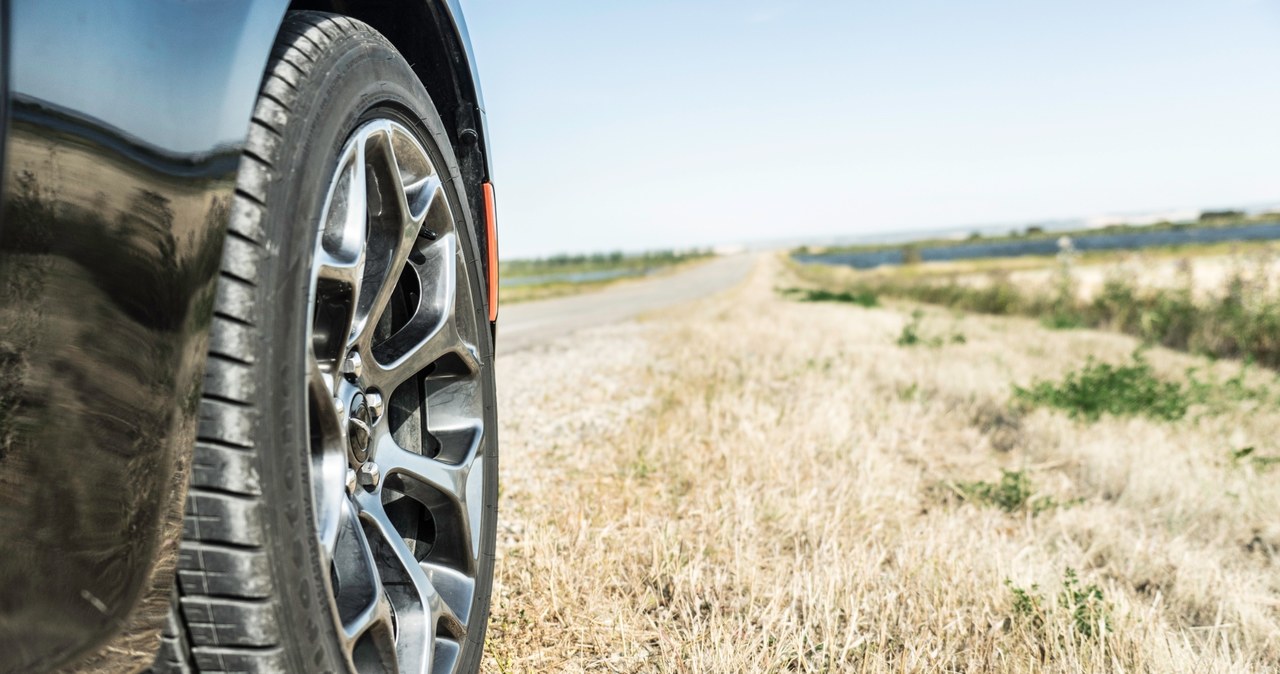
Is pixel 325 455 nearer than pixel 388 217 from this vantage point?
Yes

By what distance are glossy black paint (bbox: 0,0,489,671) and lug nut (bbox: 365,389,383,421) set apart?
0.47m

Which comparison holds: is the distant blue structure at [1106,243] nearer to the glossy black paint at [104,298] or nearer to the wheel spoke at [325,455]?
the wheel spoke at [325,455]

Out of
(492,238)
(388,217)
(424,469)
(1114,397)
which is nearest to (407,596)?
(424,469)

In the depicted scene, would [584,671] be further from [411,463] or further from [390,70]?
[390,70]

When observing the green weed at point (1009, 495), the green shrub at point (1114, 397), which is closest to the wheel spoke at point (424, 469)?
the green weed at point (1009, 495)

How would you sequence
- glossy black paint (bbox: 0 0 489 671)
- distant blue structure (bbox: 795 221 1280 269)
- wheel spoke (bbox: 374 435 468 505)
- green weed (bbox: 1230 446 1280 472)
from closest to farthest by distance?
glossy black paint (bbox: 0 0 489 671)
wheel spoke (bbox: 374 435 468 505)
green weed (bbox: 1230 446 1280 472)
distant blue structure (bbox: 795 221 1280 269)

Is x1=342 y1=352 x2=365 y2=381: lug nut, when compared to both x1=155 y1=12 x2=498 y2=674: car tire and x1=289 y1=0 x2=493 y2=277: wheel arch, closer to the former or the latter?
x1=155 y1=12 x2=498 y2=674: car tire

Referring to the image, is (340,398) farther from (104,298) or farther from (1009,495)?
(1009,495)

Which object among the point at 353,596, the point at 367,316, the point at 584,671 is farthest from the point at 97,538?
the point at 584,671

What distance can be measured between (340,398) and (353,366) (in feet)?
0.27

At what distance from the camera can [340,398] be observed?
4.19 ft

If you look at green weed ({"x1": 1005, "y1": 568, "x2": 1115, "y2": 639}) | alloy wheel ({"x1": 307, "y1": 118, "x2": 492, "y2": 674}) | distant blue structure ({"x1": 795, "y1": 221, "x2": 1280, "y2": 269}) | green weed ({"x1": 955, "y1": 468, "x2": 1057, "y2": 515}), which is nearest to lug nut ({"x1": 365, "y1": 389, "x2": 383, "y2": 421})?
alloy wheel ({"x1": 307, "y1": 118, "x2": 492, "y2": 674})

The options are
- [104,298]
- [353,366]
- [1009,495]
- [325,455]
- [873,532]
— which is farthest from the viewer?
[1009,495]

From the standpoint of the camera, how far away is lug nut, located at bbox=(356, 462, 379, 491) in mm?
1392
